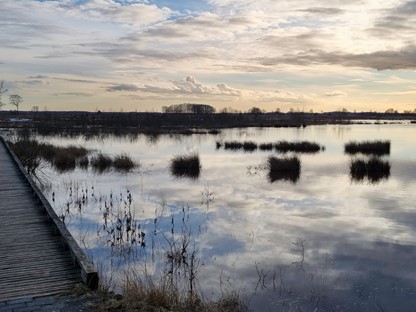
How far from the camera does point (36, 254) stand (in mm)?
6945

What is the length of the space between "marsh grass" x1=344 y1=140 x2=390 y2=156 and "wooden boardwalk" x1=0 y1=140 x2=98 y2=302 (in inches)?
884

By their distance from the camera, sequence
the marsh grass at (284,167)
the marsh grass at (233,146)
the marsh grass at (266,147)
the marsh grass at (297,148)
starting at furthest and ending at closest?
the marsh grass at (233,146)
the marsh grass at (266,147)
the marsh grass at (297,148)
the marsh grass at (284,167)

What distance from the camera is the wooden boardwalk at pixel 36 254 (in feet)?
18.8

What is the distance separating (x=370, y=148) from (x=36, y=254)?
25288 mm

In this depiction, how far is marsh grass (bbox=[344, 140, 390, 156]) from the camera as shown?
91.6 ft

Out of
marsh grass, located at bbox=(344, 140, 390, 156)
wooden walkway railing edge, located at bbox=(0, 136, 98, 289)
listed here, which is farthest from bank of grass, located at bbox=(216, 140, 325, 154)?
wooden walkway railing edge, located at bbox=(0, 136, 98, 289)

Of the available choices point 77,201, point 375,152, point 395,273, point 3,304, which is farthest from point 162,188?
point 375,152

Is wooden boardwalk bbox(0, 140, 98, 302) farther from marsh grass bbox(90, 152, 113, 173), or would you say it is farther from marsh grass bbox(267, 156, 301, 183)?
marsh grass bbox(267, 156, 301, 183)

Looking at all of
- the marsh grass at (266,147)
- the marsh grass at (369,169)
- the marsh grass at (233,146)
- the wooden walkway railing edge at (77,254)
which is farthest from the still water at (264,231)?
the marsh grass at (233,146)

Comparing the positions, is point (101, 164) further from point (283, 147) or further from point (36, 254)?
point (36, 254)

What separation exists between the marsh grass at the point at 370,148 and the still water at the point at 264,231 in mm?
8262

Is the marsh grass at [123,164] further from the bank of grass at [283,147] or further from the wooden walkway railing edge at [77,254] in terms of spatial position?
the wooden walkway railing edge at [77,254]

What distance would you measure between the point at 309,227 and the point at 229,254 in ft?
9.92

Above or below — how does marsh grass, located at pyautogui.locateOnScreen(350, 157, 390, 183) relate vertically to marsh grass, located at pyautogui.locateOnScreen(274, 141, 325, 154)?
below
